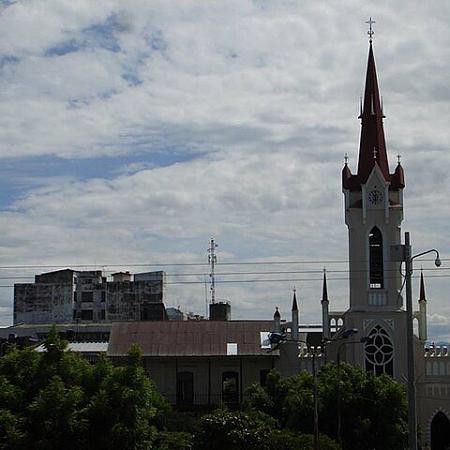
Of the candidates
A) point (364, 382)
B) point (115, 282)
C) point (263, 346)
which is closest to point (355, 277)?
point (263, 346)

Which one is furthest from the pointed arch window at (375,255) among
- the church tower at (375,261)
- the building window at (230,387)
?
the building window at (230,387)

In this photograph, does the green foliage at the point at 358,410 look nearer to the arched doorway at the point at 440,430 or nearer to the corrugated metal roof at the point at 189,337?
the arched doorway at the point at 440,430

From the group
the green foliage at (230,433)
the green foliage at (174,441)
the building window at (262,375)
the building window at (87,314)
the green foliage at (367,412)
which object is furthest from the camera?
the building window at (87,314)

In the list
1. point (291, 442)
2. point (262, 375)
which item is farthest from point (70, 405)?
point (262, 375)

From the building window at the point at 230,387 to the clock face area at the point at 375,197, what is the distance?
14.5 meters

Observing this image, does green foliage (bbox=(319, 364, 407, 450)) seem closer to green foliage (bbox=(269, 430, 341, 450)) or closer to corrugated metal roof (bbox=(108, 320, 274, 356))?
green foliage (bbox=(269, 430, 341, 450))

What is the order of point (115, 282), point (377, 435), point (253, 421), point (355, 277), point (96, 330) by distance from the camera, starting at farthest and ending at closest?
point (115, 282) < point (96, 330) < point (355, 277) < point (377, 435) < point (253, 421)

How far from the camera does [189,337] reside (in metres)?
68.6

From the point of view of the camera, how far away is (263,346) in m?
67.4

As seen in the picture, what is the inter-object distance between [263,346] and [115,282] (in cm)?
3964

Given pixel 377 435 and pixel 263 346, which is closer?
pixel 377 435

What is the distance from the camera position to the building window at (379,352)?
62.8 metres

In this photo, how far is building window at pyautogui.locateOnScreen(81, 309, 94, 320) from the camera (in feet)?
337

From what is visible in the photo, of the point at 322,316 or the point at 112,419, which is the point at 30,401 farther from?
the point at 322,316
